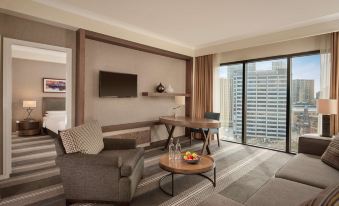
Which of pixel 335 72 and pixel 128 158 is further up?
pixel 335 72

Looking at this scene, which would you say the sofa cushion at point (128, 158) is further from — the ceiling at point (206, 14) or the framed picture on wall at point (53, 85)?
the framed picture on wall at point (53, 85)

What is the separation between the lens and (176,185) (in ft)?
8.31

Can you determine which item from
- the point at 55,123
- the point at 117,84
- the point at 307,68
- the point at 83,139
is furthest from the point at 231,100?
the point at 55,123

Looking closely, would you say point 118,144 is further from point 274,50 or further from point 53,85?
point 53,85

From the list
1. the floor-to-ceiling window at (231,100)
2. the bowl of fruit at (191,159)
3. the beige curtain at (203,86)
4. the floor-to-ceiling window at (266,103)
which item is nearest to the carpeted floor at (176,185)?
the bowl of fruit at (191,159)

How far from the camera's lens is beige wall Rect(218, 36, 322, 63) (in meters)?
3.66

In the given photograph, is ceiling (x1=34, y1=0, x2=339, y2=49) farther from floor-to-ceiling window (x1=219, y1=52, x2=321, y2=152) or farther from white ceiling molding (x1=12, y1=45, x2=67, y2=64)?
white ceiling molding (x1=12, y1=45, x2=67, y2=64)

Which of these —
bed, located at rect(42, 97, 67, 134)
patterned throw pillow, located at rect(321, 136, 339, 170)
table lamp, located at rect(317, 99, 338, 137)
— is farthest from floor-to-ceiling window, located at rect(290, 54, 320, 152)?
bed, located at rect(42, 97, 67, 134)

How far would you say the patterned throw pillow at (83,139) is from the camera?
2043mm

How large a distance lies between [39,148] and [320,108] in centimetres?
552

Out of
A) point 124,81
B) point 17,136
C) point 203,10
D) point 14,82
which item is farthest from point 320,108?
point 14,82

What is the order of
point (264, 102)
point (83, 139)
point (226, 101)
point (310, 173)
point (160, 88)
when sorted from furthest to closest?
point (226, 101) → point (160, 88) → point (264, 102) → point (83, 139) → point (310, 173)

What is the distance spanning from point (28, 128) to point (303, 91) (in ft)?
23.2

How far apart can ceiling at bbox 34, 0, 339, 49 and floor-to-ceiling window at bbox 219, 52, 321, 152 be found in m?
0.83
